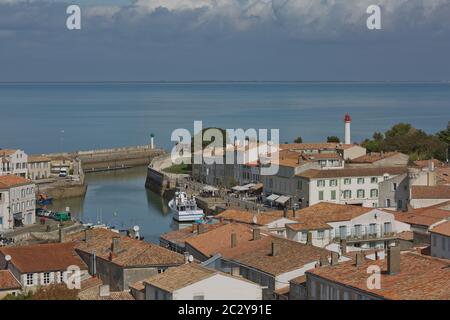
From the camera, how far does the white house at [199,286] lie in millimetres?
14500

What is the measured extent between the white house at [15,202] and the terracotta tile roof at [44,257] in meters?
13.9

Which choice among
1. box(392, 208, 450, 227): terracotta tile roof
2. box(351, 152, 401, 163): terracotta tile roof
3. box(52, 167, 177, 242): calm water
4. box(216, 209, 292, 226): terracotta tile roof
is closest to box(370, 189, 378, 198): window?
box(351, 152, 401, 163): terracotta tile roof

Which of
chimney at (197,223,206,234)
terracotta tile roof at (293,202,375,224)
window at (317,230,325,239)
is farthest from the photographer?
terracotta tile roof at (293,202,375,224)

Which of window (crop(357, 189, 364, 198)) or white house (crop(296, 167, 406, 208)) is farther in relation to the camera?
window (crop(357, 189, 364, 198))

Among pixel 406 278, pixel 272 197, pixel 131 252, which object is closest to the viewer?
pixel 406 278

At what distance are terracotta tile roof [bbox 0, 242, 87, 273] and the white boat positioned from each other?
18.3m

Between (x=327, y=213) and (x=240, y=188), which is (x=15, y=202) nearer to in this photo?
(x=240, y=188)

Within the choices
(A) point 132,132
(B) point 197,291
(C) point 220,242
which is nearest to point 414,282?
(B) point 197,291

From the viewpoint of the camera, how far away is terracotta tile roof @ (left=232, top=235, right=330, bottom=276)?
18.1 meters

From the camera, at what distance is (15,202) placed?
36688 mm

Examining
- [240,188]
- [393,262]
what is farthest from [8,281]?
[240,188]

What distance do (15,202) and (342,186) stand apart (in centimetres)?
1267

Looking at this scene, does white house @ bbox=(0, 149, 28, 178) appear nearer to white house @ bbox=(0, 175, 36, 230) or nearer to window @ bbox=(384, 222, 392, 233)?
white house @ bbox=(0, 175, 36, 230)
